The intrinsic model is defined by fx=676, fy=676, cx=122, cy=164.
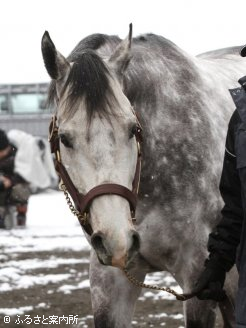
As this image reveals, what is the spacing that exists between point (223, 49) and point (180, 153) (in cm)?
222

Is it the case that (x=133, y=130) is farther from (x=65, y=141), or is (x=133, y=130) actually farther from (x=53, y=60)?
(x=53, y=60)

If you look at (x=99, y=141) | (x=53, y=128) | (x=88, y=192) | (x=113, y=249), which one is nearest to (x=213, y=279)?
(x=113, y=249)

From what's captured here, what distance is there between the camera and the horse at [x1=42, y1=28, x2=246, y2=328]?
9.45ft

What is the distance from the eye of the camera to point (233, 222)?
9.36ft

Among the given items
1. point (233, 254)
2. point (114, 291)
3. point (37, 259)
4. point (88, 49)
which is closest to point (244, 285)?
point (233, 254)

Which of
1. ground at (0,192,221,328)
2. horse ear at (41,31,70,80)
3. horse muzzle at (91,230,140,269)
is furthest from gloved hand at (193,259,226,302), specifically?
ground at (0,192,221,328)

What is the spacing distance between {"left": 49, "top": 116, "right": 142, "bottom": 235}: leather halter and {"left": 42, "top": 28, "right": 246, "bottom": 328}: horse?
2 cm

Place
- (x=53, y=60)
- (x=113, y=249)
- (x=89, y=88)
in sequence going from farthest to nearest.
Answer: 1. (x=53, y=60)
2. (x=89, y=88)
3. (x=113, y=249)

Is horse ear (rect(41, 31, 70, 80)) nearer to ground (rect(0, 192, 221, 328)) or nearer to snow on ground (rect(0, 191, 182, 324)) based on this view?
ground (rect(0, 192, 221, 328))

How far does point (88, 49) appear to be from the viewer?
10.5ft

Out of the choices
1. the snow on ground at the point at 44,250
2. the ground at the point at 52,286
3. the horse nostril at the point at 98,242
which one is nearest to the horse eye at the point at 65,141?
the horse nostril at the point at 98,242

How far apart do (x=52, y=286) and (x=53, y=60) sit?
169 inches

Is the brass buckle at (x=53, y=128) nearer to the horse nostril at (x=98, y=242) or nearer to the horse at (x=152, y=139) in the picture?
the horse at (x=152, y=139)

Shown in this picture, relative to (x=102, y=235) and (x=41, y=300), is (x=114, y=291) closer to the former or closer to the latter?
(x=102, y=235)
